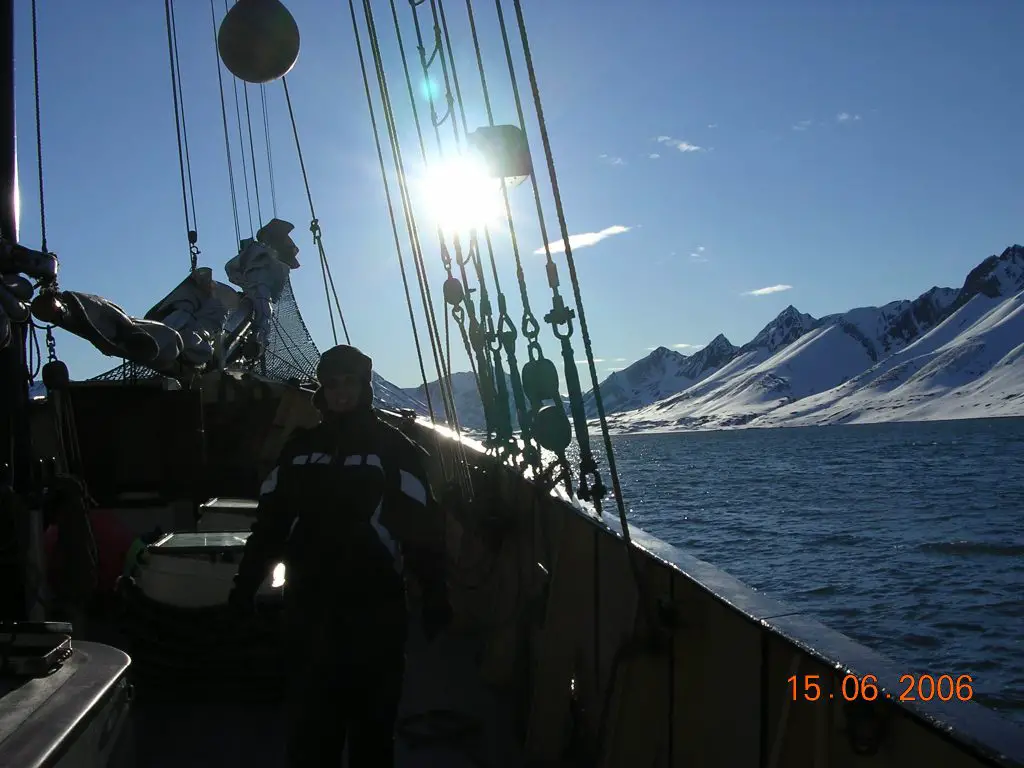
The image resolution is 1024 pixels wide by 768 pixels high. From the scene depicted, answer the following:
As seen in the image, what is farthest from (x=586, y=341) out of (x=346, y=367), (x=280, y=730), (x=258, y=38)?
(x=258, y=38)

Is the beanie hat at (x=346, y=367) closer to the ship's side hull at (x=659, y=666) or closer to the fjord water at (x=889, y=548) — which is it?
the ship's side hull at (x=659, y=666)

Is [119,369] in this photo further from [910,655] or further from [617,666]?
[910,655]

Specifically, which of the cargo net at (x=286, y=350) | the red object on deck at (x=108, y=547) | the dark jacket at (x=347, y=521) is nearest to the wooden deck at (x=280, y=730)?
the dark jacket at (x=347, y=521)

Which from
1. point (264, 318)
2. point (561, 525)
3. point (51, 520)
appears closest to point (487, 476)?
point (561, 525)

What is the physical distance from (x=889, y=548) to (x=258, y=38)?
32.3 meters

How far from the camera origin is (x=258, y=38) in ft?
23.0

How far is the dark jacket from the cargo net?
10472 millimetres

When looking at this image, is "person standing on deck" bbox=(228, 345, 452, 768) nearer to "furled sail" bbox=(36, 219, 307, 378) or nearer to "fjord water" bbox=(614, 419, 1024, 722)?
"fjord water" bbox=(614, 419, 1024, 722)

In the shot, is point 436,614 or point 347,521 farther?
point 436,614

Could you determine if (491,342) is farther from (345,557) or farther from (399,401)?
(399,401)

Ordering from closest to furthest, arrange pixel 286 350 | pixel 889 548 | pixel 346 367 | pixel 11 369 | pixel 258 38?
pixel 346 367
pixel 11 369
pixel 258 38
pixel 286 350
pixel 889 548

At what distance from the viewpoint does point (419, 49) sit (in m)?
6.29

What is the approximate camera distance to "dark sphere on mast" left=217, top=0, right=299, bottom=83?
22.9 ft

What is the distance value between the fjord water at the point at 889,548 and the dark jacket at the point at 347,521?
5.41 ft
